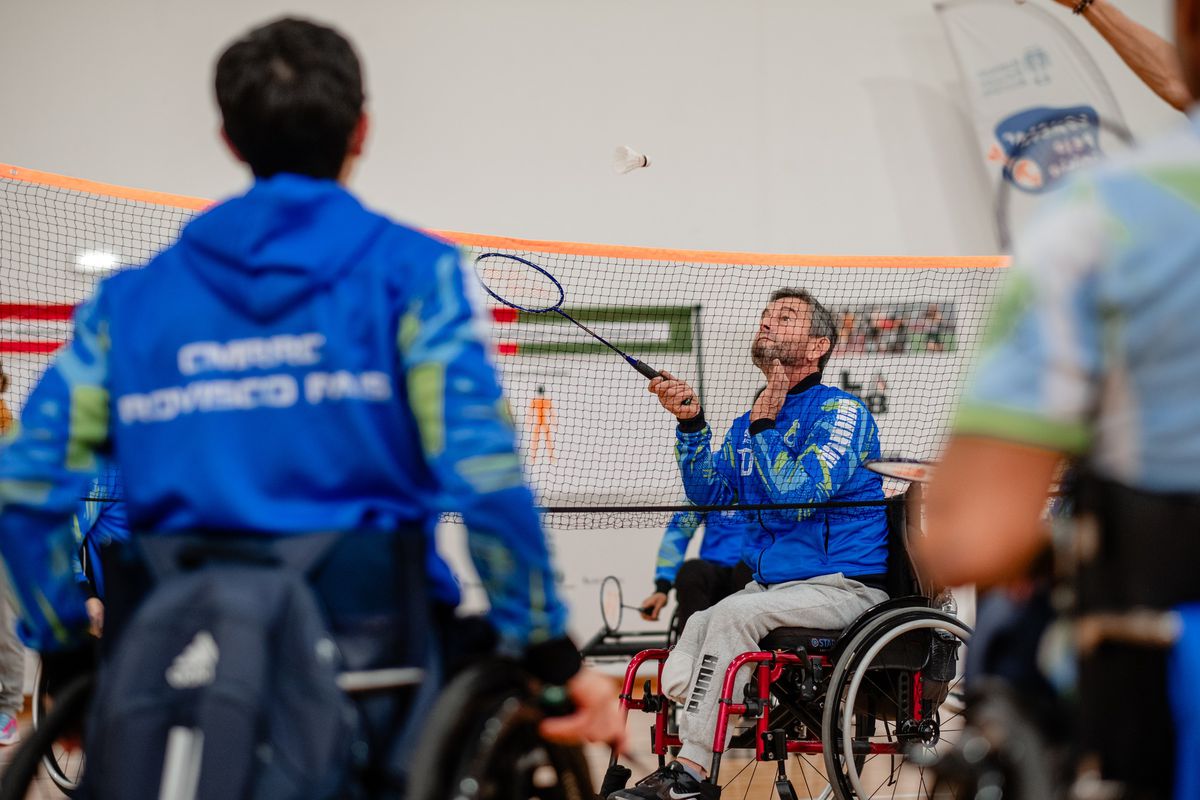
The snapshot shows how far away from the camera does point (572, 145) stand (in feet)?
23.9

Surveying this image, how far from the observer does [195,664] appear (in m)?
1.26

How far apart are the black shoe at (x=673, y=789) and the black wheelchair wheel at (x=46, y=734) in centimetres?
200

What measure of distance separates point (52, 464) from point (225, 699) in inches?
17.1

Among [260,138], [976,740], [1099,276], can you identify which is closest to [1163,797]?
[976,740]

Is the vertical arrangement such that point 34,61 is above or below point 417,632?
above

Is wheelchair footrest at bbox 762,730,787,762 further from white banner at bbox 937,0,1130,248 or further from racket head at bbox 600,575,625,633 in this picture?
white banner at bbox 937,0,1130,248

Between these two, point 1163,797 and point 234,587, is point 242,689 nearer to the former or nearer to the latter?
point 234,587

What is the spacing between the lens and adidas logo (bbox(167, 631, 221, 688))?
1252 millimetres

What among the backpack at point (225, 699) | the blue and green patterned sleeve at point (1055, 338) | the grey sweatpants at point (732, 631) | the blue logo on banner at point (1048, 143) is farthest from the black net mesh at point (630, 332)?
the blue and green patterned sleeve at point (1055, 338)

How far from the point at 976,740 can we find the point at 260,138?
1.08 m

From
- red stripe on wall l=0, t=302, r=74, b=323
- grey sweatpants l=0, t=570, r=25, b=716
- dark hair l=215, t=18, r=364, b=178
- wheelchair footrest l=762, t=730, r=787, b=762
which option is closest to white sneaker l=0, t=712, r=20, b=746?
grey sweatpants l=0, t=570, r=25, b=716

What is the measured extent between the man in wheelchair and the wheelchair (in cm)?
7

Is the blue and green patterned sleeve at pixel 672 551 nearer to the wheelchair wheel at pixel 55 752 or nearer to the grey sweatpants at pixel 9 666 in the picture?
the wheelchair wheel at pixel 55 752

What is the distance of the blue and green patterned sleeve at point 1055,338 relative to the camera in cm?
102
